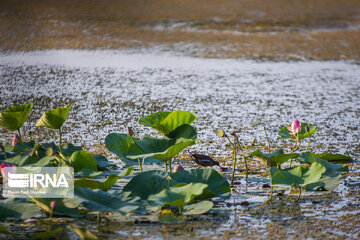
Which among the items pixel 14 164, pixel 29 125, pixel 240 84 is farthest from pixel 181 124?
pixel 240 84

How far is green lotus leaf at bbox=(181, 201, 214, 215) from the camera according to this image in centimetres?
171

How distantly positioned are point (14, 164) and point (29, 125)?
145 centimetres

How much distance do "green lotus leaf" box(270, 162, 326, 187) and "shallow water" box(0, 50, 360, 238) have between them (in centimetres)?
9

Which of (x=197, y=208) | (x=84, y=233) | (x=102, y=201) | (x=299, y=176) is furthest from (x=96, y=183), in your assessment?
(x=299, y=176)

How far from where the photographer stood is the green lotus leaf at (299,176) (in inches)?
75.9

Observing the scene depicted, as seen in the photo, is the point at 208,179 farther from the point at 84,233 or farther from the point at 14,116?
the point at 14,116

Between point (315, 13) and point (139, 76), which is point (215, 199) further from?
point (315, 13)

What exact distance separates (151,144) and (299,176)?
64 centimetres

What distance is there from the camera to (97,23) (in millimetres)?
7281

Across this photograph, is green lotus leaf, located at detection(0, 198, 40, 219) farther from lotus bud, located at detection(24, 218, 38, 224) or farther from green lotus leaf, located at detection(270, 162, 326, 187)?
green lotus leaf, located at detection(270, 162, 326, 187)

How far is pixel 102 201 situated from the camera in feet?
5.49

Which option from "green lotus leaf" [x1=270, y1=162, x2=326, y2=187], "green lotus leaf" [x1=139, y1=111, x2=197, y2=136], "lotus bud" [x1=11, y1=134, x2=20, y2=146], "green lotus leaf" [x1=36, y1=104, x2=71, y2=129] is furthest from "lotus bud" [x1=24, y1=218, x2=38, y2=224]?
"green lotus leaf" [x1=270, y1=162, x2=326, y2=187]

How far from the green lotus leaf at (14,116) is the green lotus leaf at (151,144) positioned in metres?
0.39

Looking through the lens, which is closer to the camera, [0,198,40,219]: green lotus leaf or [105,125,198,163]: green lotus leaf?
[0,198,40,219]: green lotus leaf
